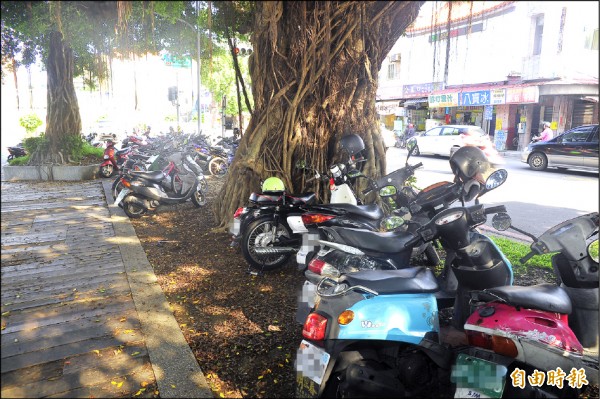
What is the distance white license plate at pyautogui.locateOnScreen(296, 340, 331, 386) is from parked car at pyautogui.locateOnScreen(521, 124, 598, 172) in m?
8.95

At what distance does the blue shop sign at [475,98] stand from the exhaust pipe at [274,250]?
985cm

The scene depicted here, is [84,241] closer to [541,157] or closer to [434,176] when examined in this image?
[434,176]

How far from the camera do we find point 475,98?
531 inches

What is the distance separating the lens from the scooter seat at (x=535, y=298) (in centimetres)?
265

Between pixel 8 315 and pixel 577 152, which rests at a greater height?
pixel 577 152

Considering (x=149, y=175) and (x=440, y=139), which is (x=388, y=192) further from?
(x=440, y=139)

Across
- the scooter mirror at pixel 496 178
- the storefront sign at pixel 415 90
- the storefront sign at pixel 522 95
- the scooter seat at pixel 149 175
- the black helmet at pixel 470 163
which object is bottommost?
the scooter seat at pixel 149 175

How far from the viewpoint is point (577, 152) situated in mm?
11453

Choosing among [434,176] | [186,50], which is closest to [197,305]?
[186,50]

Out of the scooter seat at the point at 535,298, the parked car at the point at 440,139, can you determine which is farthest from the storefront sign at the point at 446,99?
the scooter seat at the point at 535,298

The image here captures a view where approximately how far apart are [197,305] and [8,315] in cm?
157

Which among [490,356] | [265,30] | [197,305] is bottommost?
[197,305]

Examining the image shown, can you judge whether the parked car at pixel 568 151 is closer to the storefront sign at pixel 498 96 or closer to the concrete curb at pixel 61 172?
the storefront sign at pixel 498 96

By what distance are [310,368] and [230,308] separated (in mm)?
1830
